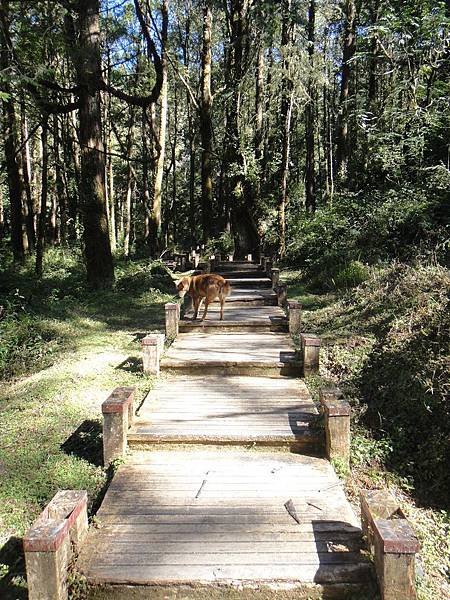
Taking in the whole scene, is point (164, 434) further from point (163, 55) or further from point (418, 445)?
point (163, 55)

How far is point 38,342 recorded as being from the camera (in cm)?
838

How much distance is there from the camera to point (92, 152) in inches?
487

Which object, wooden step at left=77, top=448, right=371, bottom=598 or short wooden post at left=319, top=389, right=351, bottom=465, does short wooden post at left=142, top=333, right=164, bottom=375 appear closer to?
wooden step at left=77, top=448, right=371, bottom=598

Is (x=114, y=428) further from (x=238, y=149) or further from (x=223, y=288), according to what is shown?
(x=238, y=149)

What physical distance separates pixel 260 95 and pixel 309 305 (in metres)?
17.1

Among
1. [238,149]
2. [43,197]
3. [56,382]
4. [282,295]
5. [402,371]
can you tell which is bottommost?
[56,382]

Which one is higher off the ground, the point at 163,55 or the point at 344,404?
the point at 163,55

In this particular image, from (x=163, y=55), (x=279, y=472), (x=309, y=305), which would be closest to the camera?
(x=279, y=472)

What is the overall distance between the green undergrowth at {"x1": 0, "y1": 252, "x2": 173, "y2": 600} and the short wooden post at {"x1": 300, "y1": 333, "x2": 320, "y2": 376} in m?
2.11

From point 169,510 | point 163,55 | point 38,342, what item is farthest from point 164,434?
point 163,55

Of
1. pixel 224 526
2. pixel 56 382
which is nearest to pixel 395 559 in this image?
pixel 224 526

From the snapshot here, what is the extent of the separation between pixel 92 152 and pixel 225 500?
10490 millimetres

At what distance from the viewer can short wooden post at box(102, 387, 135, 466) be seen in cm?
463

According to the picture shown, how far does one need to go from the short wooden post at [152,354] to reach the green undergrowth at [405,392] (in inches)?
81.5
